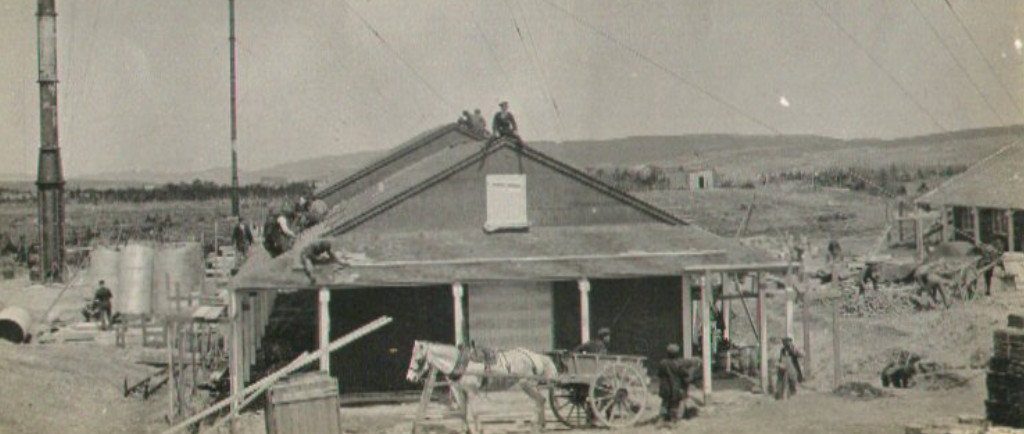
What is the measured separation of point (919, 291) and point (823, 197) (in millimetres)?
53590

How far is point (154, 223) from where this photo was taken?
84562 millimetres

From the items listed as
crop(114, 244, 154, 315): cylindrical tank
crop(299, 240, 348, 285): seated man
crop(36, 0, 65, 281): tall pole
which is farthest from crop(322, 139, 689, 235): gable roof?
crop(36, 0, 65, 281): tall pole

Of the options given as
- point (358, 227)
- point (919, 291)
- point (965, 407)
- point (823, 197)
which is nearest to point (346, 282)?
point (358, 227)

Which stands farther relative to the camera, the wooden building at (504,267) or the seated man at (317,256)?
the wooden building at (504,267)

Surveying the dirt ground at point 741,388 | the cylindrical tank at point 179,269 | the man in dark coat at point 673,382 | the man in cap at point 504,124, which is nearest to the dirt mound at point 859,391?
the dirt ground at point 741,388

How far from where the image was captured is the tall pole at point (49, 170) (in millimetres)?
44188

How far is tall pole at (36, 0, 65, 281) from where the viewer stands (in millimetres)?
44188

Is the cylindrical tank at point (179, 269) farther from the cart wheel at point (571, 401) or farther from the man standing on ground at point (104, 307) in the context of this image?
the cart wheel at point (571, 401)

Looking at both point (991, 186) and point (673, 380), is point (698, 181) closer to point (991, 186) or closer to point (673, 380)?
point (991, 186)

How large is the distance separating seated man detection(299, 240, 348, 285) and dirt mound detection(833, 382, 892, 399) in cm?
1069

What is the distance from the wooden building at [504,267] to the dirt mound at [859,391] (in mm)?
3378

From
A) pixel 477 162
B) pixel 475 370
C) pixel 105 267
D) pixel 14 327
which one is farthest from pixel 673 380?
pixel 105 267

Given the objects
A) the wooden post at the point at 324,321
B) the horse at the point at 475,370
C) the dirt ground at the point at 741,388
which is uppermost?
the wooden post at the point at 324,321

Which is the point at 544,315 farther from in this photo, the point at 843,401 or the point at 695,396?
the point at 843,401
